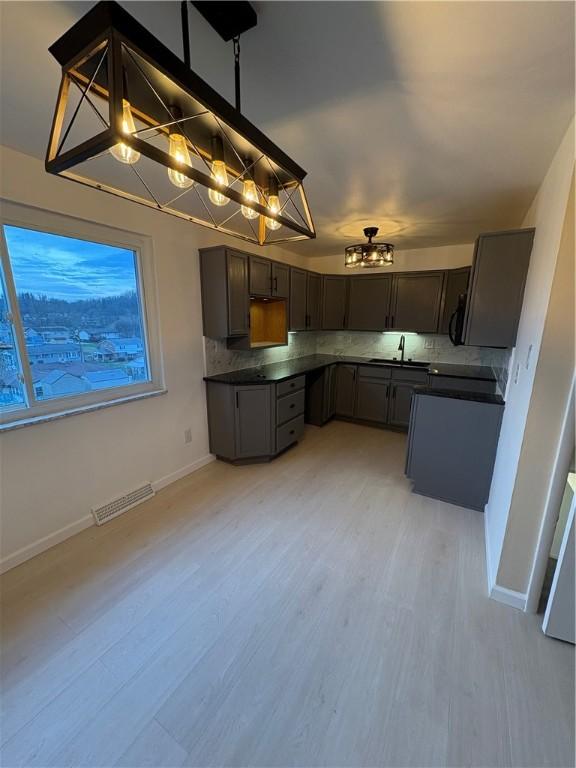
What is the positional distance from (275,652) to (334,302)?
161 inches

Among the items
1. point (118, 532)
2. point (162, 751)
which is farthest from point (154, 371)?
point (162, 751)

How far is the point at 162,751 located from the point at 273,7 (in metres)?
2.51

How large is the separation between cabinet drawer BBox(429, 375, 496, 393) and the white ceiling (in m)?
1.75

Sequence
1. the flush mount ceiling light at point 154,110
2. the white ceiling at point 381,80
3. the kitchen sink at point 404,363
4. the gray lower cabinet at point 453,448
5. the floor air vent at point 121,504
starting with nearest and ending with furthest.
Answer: the flush mount ceiling light at point 154,110, the white ceiling at point 381,80, the floor air vent at point 121,504, the gray lower cabinet at point 453,448, the kitchen sink at point 404,363

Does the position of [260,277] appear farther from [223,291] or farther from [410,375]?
[410,375]

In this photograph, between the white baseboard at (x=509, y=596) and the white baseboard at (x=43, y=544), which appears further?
the white baseboard at (x=43, y=544)

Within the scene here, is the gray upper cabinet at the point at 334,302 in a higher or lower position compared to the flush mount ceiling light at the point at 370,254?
lower

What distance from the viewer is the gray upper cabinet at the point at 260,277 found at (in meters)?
3.22

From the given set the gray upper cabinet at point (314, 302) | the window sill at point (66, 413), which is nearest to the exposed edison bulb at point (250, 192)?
the window sill at point (66, 413)

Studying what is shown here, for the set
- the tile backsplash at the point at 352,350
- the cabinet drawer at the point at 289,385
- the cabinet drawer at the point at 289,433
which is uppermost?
the tile backsplash at the point at 352,350

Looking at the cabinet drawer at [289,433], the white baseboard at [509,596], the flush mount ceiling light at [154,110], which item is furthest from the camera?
the cabinet drawer at [289,433]

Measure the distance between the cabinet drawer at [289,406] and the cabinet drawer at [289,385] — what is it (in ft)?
0.18

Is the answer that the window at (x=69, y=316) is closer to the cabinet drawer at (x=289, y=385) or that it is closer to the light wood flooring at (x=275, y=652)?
the light wood flooring at (x=275, y=652)

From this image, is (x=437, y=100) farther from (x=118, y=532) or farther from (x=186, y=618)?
(x=118, y=532)
